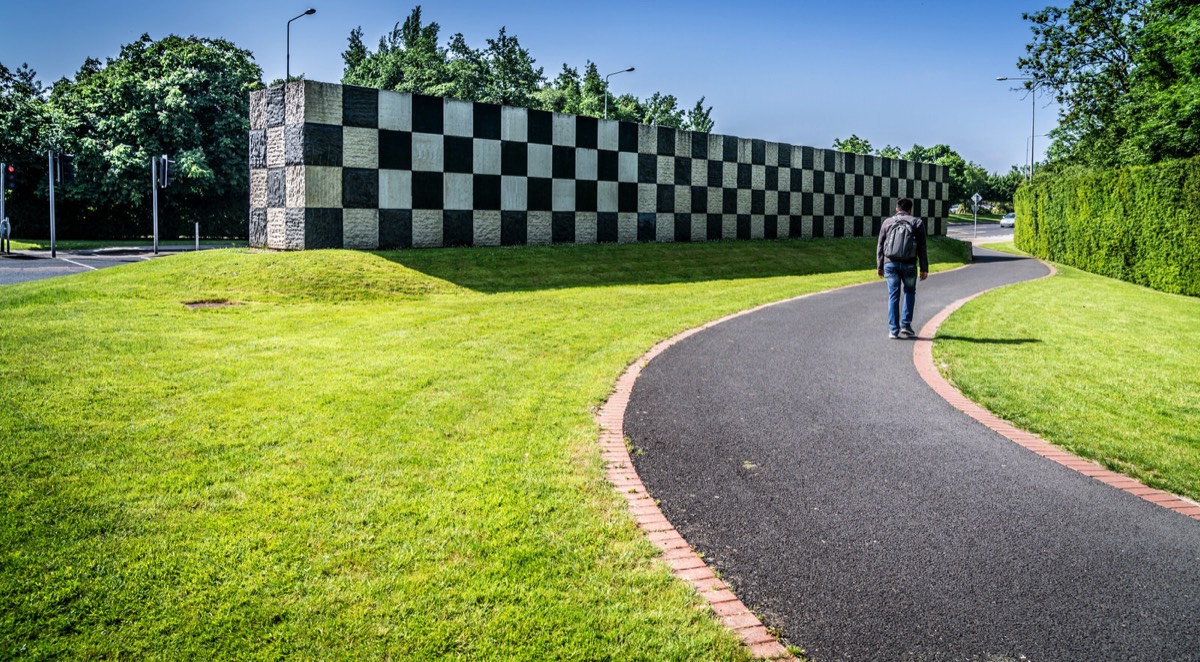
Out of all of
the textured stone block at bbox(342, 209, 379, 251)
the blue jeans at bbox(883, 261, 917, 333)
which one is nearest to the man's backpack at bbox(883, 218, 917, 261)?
the blue jeans at bbox(883, 261, 917, 333)

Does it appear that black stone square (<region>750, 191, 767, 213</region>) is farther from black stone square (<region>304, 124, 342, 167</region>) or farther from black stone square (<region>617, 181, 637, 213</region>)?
black stone square (<region>304, 124, 342, 167</region>)

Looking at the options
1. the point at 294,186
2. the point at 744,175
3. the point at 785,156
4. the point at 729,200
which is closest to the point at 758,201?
the point at 744,175

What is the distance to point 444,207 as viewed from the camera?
59.9ft

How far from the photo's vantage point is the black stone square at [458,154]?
18125 mm

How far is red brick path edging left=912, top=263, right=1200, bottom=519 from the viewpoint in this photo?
4680 mm

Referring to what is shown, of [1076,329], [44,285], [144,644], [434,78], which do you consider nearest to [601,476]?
[144,644]

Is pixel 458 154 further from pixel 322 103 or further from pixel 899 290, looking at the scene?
pixel 899 290

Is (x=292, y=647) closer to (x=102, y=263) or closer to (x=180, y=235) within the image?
(x=102, y=263)

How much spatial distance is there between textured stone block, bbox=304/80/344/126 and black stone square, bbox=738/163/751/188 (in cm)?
1336

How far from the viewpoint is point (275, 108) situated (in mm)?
16828

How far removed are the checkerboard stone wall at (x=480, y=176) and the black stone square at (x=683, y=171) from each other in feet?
0.15

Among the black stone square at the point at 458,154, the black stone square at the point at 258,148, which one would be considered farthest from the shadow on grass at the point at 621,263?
the black stone square at the point at 258,148

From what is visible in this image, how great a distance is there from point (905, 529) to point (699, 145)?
20.8 metres

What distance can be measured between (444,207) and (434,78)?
114ft
